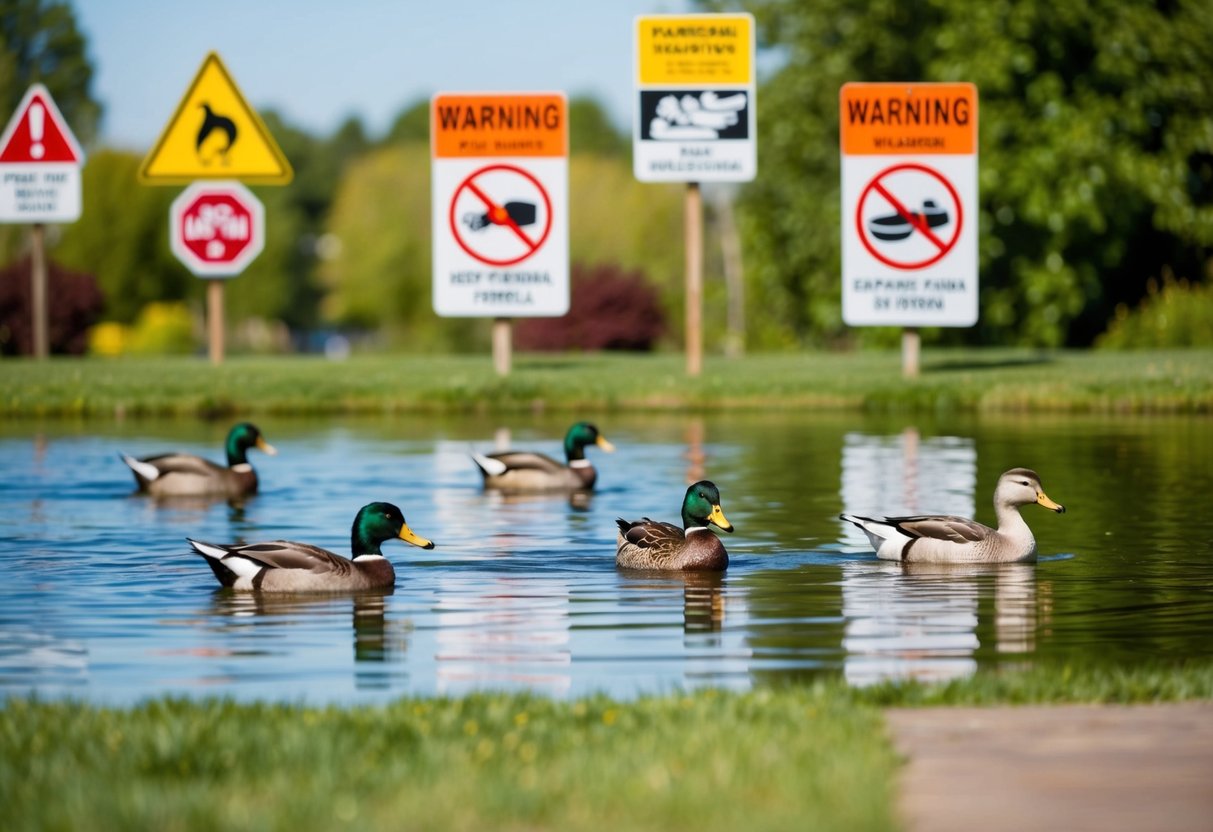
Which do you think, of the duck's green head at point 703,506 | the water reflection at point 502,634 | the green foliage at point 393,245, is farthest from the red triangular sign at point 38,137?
the green foliage at point 393,245

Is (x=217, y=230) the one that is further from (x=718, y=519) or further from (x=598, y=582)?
(x=598, y=582)

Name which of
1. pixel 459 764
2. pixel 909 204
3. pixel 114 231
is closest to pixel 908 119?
pixel 909 204

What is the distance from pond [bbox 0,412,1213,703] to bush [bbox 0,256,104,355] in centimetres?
3172

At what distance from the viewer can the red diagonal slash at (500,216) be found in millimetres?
33719

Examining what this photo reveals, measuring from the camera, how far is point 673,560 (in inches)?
579

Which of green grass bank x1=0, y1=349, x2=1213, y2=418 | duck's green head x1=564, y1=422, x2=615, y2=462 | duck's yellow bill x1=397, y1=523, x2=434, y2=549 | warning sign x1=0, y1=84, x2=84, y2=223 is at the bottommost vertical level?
duck's yellow bill x1=397, y1=523, x2=434, y2=549

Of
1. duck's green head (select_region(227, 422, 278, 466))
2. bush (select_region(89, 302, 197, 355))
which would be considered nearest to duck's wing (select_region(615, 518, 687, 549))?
duck's green head (select_region(227, 422, 278, 466))

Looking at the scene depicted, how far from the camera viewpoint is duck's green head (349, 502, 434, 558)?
46.9 ft

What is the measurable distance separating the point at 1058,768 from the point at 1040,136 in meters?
40.0

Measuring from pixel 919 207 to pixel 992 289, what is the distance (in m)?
16.0

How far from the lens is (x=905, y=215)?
32875mm

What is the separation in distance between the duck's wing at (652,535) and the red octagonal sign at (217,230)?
23.4 metres

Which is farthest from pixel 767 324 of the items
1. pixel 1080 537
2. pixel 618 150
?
pixel 618 150

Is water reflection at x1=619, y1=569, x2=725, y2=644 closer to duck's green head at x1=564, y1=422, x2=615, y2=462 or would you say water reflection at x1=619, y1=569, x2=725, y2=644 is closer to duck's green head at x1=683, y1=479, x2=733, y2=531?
duck's green head at x1=683, y1=479, x2=733, y2=531
